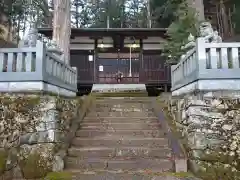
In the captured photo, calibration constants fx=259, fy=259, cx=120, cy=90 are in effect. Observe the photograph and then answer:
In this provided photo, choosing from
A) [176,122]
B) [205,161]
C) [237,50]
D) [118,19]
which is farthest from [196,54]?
[118,19]

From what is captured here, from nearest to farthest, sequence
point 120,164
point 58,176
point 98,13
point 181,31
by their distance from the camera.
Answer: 1. point 58,176
2. point 120,164
3. point 181,31
4. point 98,13

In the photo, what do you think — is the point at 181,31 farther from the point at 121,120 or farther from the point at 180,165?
the point at 180,165

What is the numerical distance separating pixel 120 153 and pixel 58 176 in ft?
4.03

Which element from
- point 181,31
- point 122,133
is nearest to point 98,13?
point 181,31

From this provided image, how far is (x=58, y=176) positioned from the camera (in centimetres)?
405

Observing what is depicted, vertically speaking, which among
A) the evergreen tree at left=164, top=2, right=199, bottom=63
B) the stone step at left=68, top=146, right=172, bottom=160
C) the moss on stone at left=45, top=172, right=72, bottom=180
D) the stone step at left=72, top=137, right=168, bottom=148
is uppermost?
the evergreen tree at left=164, top=2, right=199, bottom=63

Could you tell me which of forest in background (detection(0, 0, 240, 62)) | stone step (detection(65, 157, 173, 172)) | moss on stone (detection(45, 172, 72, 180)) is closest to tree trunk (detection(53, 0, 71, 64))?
forest in background (detection(0, 0, 240, 62))

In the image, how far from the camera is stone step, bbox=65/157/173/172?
4.44m

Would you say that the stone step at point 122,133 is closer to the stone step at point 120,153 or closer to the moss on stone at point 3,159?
the stone step at point 120,153

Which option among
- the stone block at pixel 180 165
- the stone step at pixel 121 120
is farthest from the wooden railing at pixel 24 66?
the stone block at pixel 180 165

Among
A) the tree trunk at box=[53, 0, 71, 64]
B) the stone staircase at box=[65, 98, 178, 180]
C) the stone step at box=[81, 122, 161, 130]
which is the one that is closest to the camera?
the stone staircase at box=[65, 98, 178, 180]

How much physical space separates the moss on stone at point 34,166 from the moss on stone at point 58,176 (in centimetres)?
11

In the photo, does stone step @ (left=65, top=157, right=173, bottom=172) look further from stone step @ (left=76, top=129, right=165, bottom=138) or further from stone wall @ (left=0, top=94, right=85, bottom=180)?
stone step @ (left=76, top=129, right=165, bottom=138)

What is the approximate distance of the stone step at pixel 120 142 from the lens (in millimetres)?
5039
